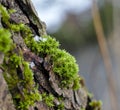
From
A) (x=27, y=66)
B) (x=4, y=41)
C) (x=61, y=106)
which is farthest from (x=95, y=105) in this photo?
(x=4, y=41)

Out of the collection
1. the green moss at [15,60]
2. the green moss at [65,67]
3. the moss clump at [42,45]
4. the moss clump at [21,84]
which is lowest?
the moss clump at [21,84]

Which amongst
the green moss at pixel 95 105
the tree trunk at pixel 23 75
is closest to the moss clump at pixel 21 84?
the tree trunk at pixel 23 75

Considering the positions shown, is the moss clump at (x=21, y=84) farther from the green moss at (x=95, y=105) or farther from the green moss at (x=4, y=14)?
the green moss at (x=95, y=105)

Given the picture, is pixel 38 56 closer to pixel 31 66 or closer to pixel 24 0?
pixel 31 66

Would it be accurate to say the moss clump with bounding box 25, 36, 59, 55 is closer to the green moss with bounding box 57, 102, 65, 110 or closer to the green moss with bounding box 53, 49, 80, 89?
the green moss with bounding box 53, 49, 80, 89

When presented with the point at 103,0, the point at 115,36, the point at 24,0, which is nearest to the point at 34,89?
the point at 24,0

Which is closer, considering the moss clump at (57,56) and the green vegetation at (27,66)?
the green vegetation at (27,66)
